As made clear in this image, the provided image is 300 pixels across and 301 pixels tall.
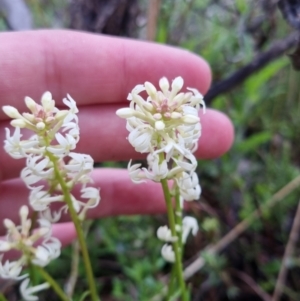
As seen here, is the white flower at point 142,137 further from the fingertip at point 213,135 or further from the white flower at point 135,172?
the fingertip at point 213,135

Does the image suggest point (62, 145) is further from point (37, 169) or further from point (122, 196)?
point (122, 196)

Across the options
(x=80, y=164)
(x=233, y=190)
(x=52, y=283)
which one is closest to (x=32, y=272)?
(x=52, y=283)

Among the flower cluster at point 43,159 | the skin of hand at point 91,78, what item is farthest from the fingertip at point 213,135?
the flower cluster at point 43,159

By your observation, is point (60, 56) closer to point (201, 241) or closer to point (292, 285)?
point (201, 241)

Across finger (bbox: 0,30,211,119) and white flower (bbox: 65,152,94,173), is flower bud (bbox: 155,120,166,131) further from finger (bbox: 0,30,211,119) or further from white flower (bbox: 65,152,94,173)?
finger (bbox: 0,30,211,119)

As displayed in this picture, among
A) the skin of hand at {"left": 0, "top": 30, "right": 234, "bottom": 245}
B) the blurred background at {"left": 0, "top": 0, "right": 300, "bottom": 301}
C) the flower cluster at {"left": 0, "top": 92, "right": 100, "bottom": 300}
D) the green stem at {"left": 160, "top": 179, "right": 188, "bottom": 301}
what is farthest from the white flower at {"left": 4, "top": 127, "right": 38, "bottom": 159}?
the blurred background at {"left": 0, "top": 0, "right": 300, "bottom": 301}

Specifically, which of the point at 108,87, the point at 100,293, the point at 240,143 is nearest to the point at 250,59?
the point at 240,143
